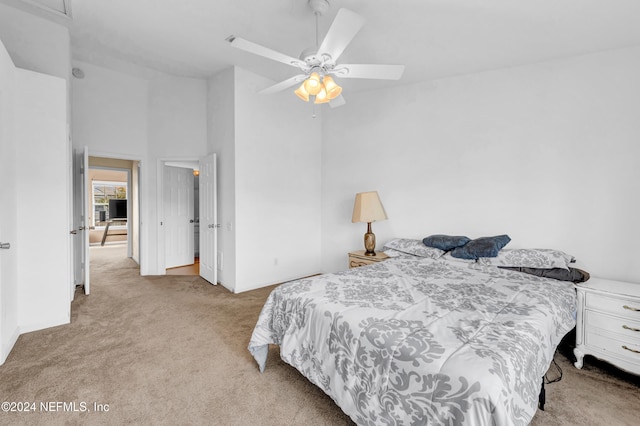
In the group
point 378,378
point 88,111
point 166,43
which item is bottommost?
point 378,378

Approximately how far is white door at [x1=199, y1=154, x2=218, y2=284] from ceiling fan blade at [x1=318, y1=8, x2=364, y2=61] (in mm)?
2584

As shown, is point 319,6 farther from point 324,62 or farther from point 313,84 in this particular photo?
point 313,84

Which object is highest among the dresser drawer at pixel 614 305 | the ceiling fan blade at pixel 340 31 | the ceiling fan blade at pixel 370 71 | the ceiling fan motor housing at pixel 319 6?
the ceiling fan motor housing at pixel 319 6

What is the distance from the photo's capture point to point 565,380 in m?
2.04

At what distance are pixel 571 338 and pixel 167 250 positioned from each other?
5625mm

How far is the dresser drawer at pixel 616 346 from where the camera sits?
1988 millimetres

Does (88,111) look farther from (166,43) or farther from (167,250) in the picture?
(167,250)

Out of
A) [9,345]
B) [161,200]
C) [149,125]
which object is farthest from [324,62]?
[161,200]

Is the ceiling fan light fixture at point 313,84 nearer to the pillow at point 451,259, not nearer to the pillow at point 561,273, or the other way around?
the pillow at point 451,259

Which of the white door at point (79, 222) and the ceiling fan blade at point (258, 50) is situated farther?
the white door at point (79, 222)

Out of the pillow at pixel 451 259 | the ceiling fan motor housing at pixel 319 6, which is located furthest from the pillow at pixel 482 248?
the ceiling fan motor housing at pixel 319 6

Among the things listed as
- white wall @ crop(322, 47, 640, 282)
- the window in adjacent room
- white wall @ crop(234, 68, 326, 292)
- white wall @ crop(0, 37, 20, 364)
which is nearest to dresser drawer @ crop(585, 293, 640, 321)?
white wall @ crop(322, 47, 640, 282)

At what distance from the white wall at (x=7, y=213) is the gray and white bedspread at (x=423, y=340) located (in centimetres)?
194

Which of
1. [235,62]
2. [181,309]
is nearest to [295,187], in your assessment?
[235,62]
